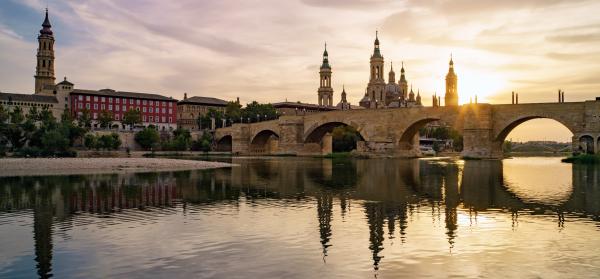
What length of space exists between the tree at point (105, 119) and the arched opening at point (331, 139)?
43633mm

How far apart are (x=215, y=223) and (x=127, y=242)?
3720 millimetres

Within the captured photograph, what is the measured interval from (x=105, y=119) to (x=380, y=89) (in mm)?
75710

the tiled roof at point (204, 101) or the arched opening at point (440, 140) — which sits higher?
the tiled roof at point (204, 101)

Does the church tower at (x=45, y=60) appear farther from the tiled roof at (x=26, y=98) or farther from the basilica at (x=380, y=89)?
the basilica at (x=380, y=89)

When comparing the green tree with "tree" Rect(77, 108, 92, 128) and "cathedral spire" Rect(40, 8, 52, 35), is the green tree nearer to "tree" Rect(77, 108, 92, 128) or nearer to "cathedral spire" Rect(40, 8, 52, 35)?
"tree" Rect(77, 108, 92, 128)

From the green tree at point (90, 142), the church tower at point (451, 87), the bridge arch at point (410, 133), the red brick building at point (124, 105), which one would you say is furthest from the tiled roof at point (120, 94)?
the church tower at point (451, 87)

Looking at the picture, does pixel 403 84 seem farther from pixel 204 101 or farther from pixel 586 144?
pixel 586 144

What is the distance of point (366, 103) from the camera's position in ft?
520

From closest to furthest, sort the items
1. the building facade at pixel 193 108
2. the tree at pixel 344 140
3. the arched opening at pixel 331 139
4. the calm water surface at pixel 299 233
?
the calm water surface at pixel 299 233 < the arched opening at pixel 331 139 < the tree at pixel 344 140 < the building facade at pixel 193 108

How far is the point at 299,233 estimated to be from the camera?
1606 cm

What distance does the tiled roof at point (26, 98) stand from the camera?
110750 millimetres

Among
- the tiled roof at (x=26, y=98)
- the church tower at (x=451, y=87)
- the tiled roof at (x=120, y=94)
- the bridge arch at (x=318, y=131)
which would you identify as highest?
the church tower at (x=451, y=87)

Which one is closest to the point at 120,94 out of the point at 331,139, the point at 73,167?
the point at 331,139

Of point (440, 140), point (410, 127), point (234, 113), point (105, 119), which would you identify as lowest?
point (440, 140)
